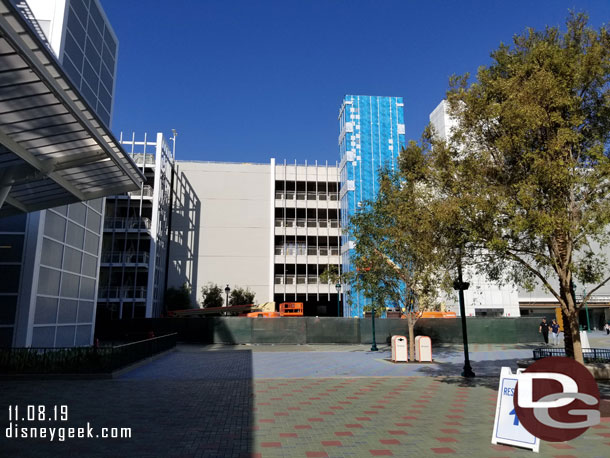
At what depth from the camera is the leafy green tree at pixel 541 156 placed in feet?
Result: 33.2

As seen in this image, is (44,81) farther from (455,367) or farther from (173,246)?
(173,246)

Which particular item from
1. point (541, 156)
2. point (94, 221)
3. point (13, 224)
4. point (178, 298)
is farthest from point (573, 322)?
point (178, 298)

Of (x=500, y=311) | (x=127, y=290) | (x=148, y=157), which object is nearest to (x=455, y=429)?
(x=127, y=290)

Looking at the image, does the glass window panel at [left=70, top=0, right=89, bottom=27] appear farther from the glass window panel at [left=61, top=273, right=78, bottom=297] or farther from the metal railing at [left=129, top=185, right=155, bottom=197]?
the metal railing at [left=129, top=185, right=155, bottom=197]

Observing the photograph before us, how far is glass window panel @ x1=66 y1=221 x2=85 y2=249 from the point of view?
2227 centimetres

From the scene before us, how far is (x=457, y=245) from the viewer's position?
446 inches

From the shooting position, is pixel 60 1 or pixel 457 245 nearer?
pixel 457 245

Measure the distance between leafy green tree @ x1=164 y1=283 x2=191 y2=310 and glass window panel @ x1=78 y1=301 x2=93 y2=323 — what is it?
24729 mm

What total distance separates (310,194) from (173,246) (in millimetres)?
18967

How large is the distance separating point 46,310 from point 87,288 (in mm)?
4628

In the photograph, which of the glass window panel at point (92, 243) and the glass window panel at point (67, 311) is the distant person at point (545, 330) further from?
the glass window panel at point (92, 243)

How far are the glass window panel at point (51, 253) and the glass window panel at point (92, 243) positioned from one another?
3.03 m

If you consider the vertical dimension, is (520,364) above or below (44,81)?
below

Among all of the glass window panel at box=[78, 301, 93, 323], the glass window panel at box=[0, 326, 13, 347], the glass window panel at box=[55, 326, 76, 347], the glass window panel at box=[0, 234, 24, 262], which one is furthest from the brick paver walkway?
the glass window panel at box=[78, 301, 93, 323]
